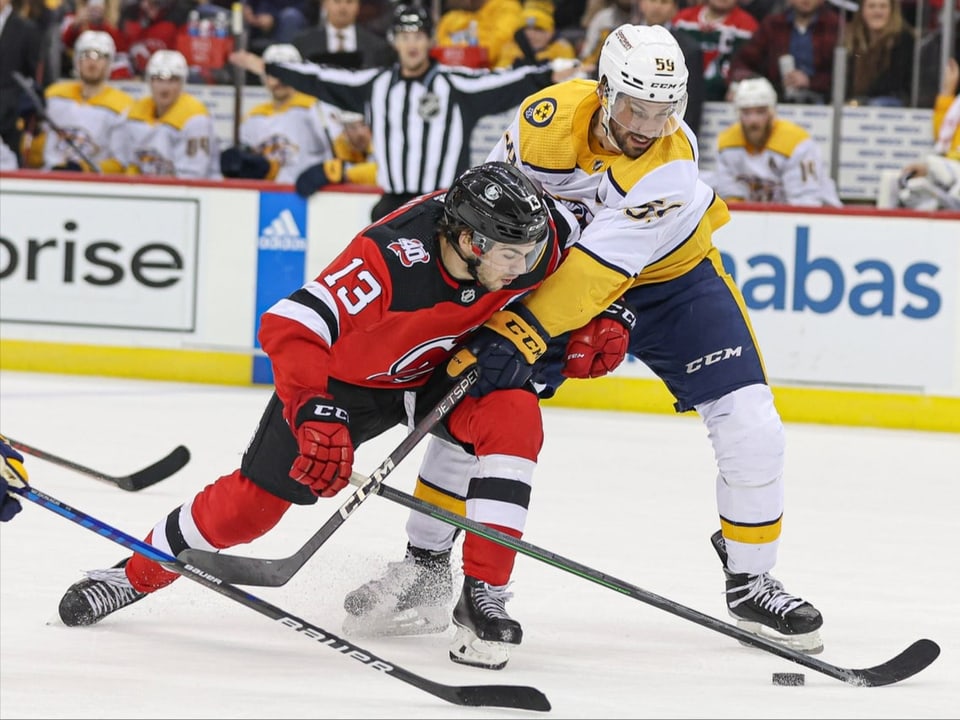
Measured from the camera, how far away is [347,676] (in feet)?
10.0

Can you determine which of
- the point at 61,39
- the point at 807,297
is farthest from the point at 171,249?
the point at 807,297

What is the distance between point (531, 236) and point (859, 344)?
373 cm

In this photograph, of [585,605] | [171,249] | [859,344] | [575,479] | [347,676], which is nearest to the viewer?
[347,676]

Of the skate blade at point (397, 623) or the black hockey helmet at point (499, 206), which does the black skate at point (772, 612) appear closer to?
the skate blade at point (397, 623)

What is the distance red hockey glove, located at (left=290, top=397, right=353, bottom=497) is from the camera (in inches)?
117

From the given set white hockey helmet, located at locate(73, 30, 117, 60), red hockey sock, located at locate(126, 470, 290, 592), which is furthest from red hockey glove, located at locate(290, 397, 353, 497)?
white hockey helmet, located at locate(73, 30, 117, 60)

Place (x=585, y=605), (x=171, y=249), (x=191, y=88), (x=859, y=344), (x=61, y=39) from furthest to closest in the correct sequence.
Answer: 1. (x=61, y=39)
2. (x=191, y=88)
3. (x=171, y=249)
4. (x=859, y=344)
5. (x=585, y=605)

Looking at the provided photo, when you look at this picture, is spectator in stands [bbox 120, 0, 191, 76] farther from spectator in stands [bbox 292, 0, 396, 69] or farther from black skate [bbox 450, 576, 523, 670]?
black skate [bbox 450, 576, 523, 670]

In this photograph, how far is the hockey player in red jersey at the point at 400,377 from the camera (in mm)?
3037

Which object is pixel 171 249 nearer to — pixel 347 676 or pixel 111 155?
pixel 111 155

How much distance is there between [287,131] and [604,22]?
1.53 metres

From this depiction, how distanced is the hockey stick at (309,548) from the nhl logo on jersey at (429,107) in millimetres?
3755

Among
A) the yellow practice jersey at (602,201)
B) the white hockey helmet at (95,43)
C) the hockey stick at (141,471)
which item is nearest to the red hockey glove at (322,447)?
the yellow practice jersey at (602,201)

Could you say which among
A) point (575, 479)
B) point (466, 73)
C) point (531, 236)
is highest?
point (466, 73)
